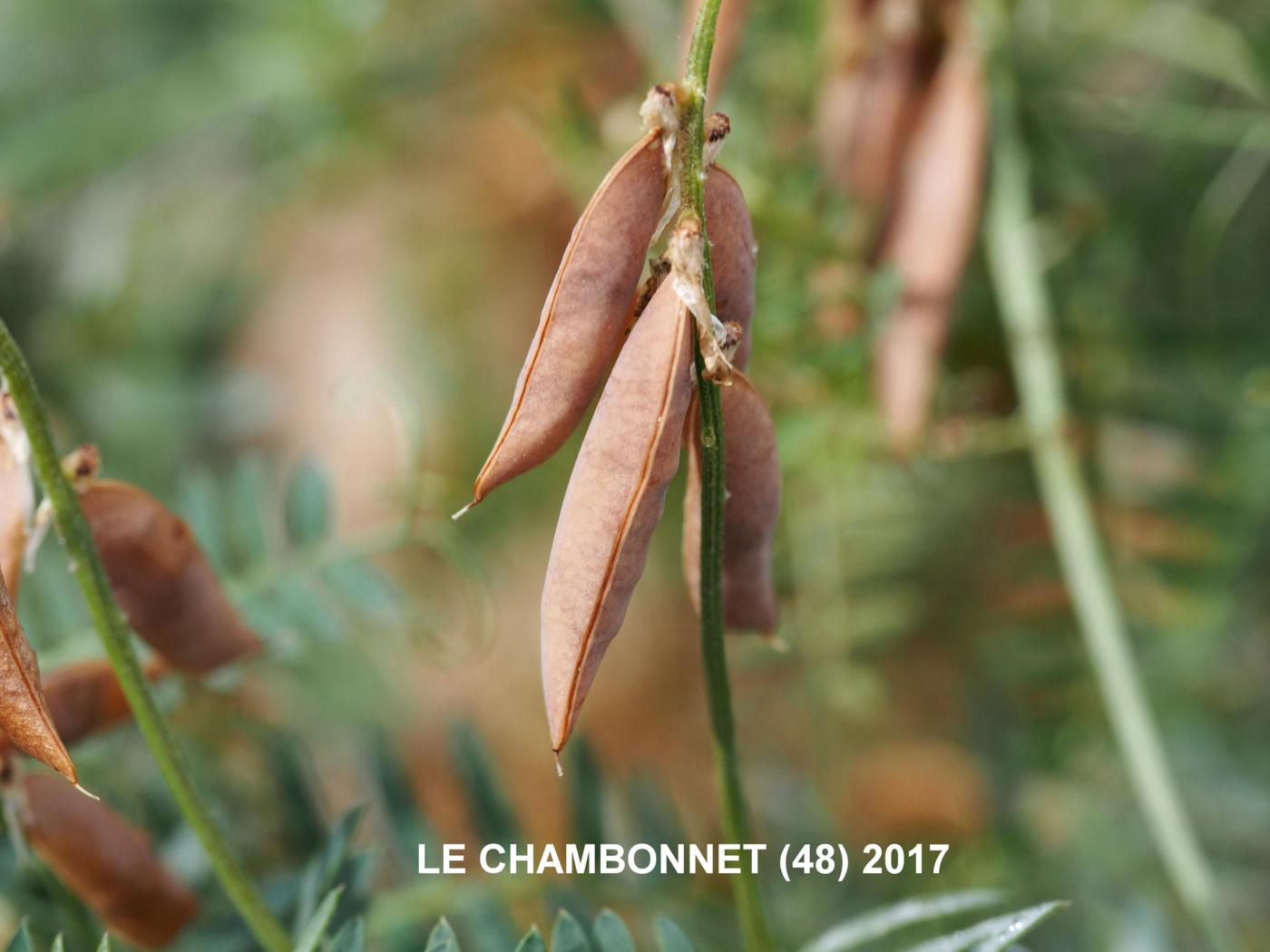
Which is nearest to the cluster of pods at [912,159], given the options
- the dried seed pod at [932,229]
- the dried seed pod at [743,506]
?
the dried seed pod at [932,229]

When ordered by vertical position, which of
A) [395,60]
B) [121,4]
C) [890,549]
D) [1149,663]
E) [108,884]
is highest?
[121,4]

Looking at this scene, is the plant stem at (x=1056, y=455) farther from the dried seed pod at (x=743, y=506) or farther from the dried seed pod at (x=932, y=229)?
the dried seed pod at (x=743, y=506)

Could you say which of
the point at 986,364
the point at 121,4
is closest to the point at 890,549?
the point at 986,364

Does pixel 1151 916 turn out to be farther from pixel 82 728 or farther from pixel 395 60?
pixel 395 60

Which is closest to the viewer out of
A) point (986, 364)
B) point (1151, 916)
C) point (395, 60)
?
point (1151, 916)

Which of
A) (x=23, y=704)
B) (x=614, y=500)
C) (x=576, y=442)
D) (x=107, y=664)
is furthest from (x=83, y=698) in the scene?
(x=576, y=442)
